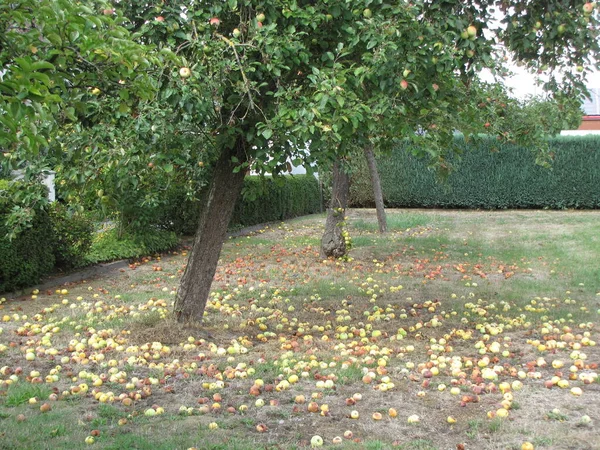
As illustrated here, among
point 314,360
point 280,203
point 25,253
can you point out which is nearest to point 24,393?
point 314,360

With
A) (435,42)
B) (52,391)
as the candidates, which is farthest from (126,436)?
(435,42)

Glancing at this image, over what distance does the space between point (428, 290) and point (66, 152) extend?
4821 mm

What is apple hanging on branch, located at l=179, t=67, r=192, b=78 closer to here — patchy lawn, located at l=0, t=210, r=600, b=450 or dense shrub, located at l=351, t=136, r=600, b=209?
patchy lawn, located at l=0, t=210, r=600, b=450

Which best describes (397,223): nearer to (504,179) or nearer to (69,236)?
(504,179)

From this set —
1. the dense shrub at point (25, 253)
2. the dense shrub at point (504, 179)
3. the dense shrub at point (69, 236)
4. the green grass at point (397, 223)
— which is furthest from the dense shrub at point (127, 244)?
the dense shrub at point (504, 179)

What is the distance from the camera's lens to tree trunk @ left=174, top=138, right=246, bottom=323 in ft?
18.7

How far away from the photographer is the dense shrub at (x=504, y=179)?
1855 centimetres

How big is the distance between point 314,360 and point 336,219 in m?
5.60

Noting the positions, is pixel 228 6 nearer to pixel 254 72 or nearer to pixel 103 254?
pixel 254 72

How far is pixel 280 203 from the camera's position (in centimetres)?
1705

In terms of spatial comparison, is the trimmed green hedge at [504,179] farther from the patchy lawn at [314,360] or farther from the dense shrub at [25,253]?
the dense shrub at [25,253]

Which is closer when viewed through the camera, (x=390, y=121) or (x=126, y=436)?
(x=126, y=436)

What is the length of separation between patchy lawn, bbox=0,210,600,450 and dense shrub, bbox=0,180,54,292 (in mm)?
320

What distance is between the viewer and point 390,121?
5.02 m
